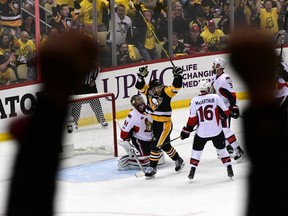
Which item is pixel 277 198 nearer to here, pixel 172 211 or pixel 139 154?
pixel 172 211

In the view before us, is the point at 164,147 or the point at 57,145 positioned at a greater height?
the point at 57,145

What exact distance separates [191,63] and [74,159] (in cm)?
404

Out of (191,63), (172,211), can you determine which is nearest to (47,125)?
(172,211)

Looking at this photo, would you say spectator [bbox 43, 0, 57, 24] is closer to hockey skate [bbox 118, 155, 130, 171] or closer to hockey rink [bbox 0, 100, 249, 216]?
hockey rink [bbox 0, 100, 249, 216]

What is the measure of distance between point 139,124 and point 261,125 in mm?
7301

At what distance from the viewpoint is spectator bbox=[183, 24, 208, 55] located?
40.0ft

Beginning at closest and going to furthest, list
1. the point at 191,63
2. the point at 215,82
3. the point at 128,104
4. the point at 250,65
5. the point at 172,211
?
the point at 250,65, the point at 172,211, the point at 215,82, the point at 128,104, the point at 191,63

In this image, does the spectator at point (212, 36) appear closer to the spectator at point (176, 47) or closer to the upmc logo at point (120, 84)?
the spectator at point (176, 47)

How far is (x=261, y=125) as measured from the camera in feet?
2.74

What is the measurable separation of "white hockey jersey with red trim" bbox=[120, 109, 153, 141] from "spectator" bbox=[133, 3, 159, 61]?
3515 mm

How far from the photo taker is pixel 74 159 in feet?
28.7

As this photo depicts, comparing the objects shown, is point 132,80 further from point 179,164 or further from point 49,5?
point 179,164

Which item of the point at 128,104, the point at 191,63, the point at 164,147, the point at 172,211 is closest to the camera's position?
the point at 172,211

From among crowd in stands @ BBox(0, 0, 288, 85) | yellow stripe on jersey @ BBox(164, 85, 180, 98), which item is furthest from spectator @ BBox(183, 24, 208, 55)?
yellow stripe on jersey @ BBox(164, 85, 180, 98)
